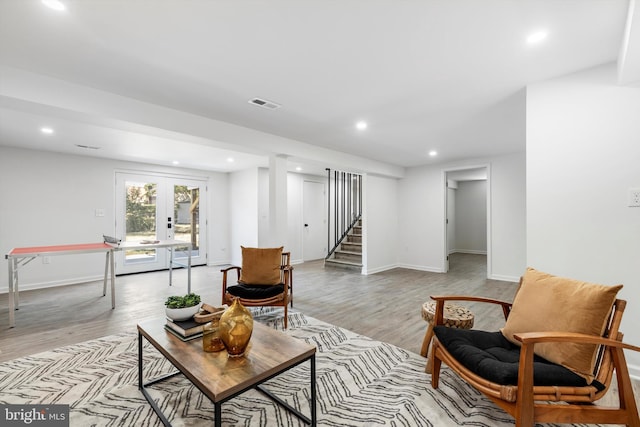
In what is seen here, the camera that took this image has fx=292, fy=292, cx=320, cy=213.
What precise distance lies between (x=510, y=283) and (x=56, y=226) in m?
8.20

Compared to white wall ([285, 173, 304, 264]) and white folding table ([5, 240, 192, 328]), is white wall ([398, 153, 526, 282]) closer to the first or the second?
white wall ([285, 173, 304, 264])

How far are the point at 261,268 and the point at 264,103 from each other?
1.88m

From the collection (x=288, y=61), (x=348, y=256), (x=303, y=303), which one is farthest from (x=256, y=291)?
(x=348, y=256)

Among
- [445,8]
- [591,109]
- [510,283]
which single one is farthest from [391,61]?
[510,283]

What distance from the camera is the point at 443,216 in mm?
6379

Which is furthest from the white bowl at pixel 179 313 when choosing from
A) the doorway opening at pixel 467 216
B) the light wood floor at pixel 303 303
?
the doorway opening at pixel 467 216

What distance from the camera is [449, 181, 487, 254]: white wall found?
920cm

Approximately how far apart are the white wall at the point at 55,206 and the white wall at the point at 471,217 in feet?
30.3

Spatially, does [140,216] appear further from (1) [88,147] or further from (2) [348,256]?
(2) [348,256]

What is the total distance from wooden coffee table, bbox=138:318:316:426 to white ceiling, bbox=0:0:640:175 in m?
1.97

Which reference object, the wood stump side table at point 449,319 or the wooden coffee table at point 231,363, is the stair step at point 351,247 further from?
the wooden coffee table at point 231,363

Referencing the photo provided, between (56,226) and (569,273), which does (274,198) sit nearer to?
(569,273)

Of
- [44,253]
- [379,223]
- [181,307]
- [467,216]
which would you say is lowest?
[181,307]

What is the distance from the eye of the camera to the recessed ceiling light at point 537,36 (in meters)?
1.88
